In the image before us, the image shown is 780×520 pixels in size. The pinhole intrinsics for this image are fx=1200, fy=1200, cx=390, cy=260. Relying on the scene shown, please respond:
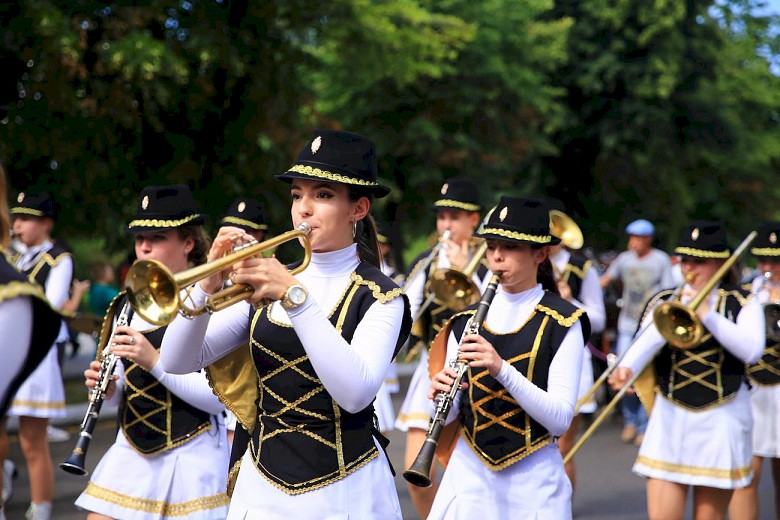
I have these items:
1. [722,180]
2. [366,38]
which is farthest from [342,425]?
[722,180]

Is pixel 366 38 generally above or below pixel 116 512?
above

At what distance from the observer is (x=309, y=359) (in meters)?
3.57

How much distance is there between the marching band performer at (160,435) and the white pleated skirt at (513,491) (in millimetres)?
1079

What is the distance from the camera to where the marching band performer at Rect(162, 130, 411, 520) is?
12.1 feet

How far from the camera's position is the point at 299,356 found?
3.67 metres

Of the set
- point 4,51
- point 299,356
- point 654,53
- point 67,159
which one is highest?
point 654,53

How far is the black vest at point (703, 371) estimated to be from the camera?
6.82 meters

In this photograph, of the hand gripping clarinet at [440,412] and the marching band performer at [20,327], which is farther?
the hand gripping clarinet at [440,412]

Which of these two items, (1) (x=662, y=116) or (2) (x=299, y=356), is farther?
(1) (x=662, y=116)

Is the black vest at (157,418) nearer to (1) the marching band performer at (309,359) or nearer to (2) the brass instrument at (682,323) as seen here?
(1) the marching band performer at (309,359)

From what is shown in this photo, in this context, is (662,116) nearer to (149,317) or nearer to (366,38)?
(366,38)

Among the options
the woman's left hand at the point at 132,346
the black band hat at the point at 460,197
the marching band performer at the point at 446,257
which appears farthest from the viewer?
the black band hat at the point at 460,197

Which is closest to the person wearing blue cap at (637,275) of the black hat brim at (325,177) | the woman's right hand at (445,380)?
the woman's right hand at (445,380)

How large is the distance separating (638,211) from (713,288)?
2480 cm
